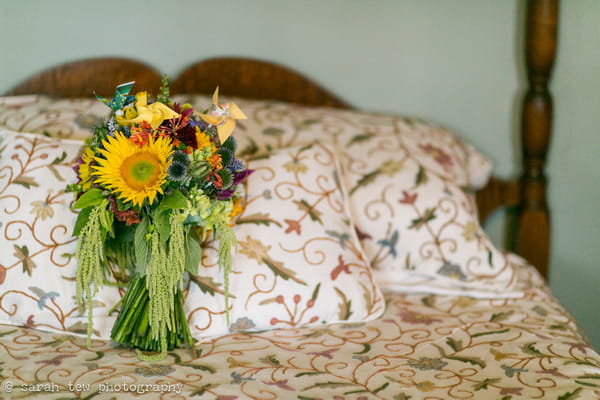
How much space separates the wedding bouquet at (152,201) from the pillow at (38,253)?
2.9 inches

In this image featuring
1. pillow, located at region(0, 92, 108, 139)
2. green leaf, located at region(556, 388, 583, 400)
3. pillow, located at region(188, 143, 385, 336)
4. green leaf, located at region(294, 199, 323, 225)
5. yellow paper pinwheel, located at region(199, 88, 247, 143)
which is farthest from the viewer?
pillow, located at region(0, 92, 108, 139)

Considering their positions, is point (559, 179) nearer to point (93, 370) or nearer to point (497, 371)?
point (497, 371)

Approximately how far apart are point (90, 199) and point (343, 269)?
521mm

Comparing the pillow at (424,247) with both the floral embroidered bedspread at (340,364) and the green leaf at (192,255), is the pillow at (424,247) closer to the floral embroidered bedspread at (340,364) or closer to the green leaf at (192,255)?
the floral embroidered bedspread at (340,364)

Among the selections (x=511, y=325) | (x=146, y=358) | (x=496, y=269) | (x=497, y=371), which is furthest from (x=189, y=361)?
(x=496, y=269)

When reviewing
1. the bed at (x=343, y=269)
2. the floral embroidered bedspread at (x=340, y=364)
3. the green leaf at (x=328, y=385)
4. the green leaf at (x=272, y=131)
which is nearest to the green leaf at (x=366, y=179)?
the bed at (x=343, y=269)

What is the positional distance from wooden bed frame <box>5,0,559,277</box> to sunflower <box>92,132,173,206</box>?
75 cm

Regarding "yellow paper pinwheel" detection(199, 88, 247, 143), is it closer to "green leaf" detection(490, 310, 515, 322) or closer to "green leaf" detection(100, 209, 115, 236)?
"green leaf" detection(100, 209, 115, 236)

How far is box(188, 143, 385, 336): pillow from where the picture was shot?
1169 mm

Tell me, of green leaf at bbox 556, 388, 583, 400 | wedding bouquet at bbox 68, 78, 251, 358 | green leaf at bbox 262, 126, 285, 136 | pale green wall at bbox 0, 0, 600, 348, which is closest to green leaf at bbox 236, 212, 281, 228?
wedding bouquet at bbox 68, 78, 251, 358

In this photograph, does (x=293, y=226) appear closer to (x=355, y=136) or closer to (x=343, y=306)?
(x=343, y=306)

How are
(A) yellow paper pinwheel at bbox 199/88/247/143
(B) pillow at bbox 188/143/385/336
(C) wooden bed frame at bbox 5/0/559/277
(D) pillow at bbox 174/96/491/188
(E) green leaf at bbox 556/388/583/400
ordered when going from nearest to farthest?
(E) green leaf at bbox 556/388/583/400 → (A) yellow paper pinwheel at bbox 199/88/247/143 → (B) pillow at bbox 188/143/385/336 → (D) pillow at bbox 174/96/491/188 → (C) wooden bed frame at bbox 5/0/559/277

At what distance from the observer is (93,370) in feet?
3.28

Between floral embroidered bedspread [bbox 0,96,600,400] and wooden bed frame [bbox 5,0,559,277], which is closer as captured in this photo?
floral embroidered bedspread [bbox 0,96,600,400]
